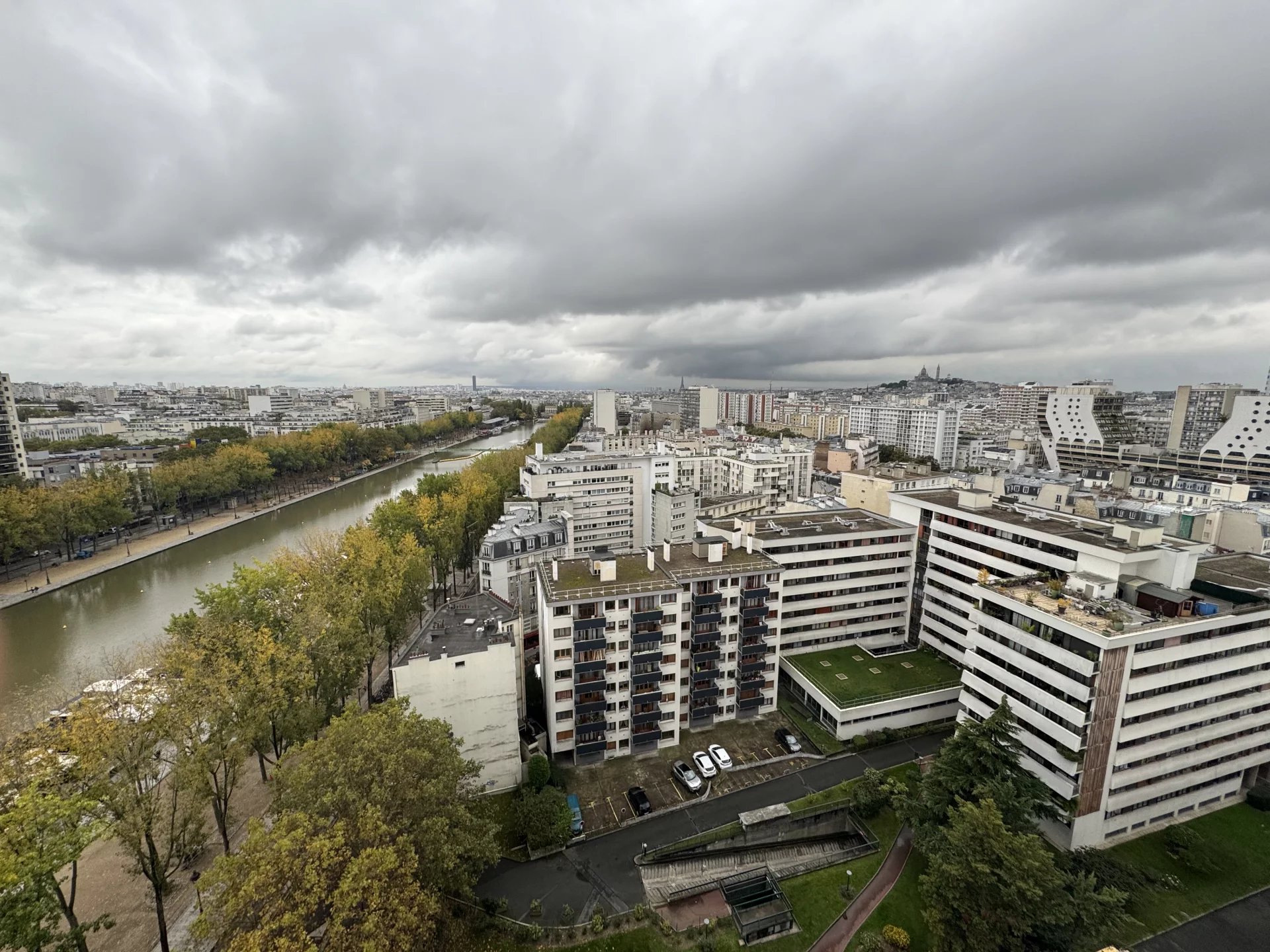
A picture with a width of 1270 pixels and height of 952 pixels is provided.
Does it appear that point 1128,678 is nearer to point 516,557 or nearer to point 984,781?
point 984,781

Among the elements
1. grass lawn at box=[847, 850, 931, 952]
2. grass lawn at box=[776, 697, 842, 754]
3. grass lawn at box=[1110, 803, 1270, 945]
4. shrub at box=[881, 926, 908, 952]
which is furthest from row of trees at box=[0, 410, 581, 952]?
grass lawn at box=[1110, 803, 1270, 945]

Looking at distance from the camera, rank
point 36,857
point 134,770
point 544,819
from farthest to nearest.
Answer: point 544,819 < point 134,770 < point 36,857

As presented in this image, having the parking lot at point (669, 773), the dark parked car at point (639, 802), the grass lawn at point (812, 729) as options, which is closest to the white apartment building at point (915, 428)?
the grass lawn at point (812, 729)

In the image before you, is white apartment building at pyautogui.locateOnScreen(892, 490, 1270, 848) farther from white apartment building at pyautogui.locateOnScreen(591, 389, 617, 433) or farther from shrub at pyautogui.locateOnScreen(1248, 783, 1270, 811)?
white apartment building at pyautogui.locateOnScreen(591, 389, 617, 433)

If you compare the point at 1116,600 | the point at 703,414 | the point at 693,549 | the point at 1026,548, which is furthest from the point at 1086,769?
the point at 703,414

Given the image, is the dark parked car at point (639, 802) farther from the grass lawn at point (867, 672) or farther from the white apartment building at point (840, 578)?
the white apartment building at point (840, 578)

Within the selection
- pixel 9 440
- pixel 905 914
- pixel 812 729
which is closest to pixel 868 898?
pixel 905 914
